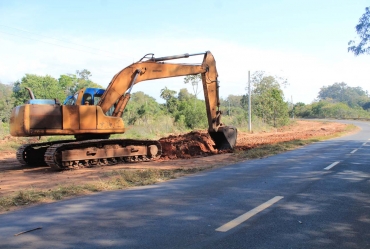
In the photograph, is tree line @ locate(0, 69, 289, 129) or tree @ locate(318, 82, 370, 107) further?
tree @ locate(318, 82, 370, 107)

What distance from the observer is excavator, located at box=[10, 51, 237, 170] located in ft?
39.2

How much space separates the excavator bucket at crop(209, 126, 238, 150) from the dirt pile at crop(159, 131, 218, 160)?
0.35m

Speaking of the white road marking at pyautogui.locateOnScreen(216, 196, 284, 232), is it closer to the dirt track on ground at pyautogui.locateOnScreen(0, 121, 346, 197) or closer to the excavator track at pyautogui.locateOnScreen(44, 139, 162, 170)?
the dirt track on ground at pyautogui.locateOnScreen(0, 121, 346, 197)

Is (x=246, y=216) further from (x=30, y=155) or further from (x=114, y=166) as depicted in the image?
(x=30, y=155)

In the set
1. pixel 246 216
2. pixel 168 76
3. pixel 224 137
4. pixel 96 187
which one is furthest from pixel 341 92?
pixel 246 216

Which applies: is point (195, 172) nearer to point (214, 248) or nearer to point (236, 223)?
point (236, 223)

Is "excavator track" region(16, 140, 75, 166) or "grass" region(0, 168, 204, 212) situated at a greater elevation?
"excavator track" region(16, 140, 75, 166)

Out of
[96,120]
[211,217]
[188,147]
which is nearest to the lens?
[211,217]

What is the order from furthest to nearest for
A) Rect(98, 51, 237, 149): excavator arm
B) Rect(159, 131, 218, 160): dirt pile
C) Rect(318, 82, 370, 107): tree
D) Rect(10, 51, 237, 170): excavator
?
Rect(318, 82, 370, 107): tree → Rect(159, 131, 218, 160): dirt pile → Rect(98, 51, 237, 149): excavator arm → Rect(10, 51, 237, 170): excavator

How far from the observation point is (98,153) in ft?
42.5

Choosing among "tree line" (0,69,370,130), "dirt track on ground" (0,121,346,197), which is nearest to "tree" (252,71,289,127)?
"tree line" (0,69,370,130)

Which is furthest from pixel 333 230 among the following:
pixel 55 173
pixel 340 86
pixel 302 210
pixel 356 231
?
pixel 340 86

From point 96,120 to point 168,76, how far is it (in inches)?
151

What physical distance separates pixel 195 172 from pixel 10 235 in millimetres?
6672
